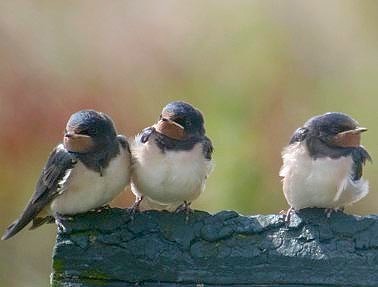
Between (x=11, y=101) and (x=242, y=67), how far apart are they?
0.94 metres

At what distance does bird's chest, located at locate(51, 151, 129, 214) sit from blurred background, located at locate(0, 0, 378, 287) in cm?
184

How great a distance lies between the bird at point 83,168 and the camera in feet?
10.5

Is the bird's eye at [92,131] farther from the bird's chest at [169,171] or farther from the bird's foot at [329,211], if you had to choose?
the bird's foot at [329,211]

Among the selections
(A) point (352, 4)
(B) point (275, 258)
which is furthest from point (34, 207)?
(A) point (352, 4)

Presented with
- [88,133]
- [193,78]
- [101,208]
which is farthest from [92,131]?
[193,78]

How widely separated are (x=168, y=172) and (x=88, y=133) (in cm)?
21

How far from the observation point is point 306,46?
5762 millimetres

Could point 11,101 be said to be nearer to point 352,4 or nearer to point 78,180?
point 352,4

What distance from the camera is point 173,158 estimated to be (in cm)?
326

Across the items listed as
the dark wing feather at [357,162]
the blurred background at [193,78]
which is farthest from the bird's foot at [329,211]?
the blurred background at [193,78]

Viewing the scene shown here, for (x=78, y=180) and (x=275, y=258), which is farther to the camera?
(x=78, y=180)

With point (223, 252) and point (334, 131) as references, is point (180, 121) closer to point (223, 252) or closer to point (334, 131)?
point (334, 131)

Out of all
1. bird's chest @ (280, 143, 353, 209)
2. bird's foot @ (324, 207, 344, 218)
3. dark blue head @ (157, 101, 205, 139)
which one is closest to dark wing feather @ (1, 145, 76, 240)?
dark blue head @ (157, 101, 205, 139)

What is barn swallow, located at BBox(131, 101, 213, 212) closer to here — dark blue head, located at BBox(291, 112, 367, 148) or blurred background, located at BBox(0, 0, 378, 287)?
dark blue head, located at BBox(291, 112, 367, 148)
